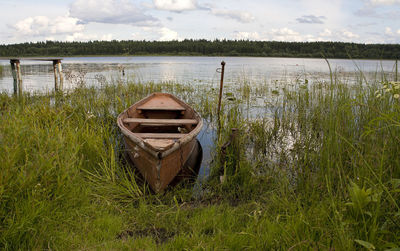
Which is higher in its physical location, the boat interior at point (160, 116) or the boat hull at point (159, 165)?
the boat interior at point (160, 116)

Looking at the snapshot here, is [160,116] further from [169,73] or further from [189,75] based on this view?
[169,73]

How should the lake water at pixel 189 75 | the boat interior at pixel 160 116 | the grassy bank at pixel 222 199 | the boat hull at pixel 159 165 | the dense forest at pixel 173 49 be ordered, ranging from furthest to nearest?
the dense forest at pixel 173 49
the lake water at pixel 189 75
the boat interior at pixel 160 116
the boat hull at pixel 159 165
the grassy bank at pixel 222 199

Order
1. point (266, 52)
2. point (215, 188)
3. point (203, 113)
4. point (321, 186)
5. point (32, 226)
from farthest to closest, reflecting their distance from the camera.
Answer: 1. point (266, 52)
2. point (203, 113)
3. point (215, 188)
4. point (321, 186)
5. point (32, 226)

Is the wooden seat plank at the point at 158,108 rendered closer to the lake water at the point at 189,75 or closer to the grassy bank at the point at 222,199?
the lake water at the point at 189,75

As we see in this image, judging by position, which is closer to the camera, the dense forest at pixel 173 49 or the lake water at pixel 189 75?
the lake water at pixel 189 75

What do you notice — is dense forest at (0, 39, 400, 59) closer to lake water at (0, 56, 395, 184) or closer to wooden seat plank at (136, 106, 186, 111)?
lake water at (0, 56, 395, 184)

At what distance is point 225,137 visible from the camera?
6016mm

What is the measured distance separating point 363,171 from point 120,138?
5.29m

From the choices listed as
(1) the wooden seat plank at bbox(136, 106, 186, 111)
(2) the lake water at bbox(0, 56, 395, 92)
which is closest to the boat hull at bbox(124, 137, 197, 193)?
(1) the wooden seat plank at bbox(136, 106, 186, 111)

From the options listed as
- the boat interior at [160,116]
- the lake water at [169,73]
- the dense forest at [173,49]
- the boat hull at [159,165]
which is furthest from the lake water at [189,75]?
the dense forest at [173,49]

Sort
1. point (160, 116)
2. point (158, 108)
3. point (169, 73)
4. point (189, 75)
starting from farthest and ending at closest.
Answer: point (169, 73)
point (189, 75)
point (160, 116)
point (158, 108)

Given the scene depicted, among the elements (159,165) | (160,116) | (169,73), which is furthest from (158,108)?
(169,73)

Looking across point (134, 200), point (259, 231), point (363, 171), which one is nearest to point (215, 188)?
point (134, 200)

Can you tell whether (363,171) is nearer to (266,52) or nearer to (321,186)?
(321,186)
